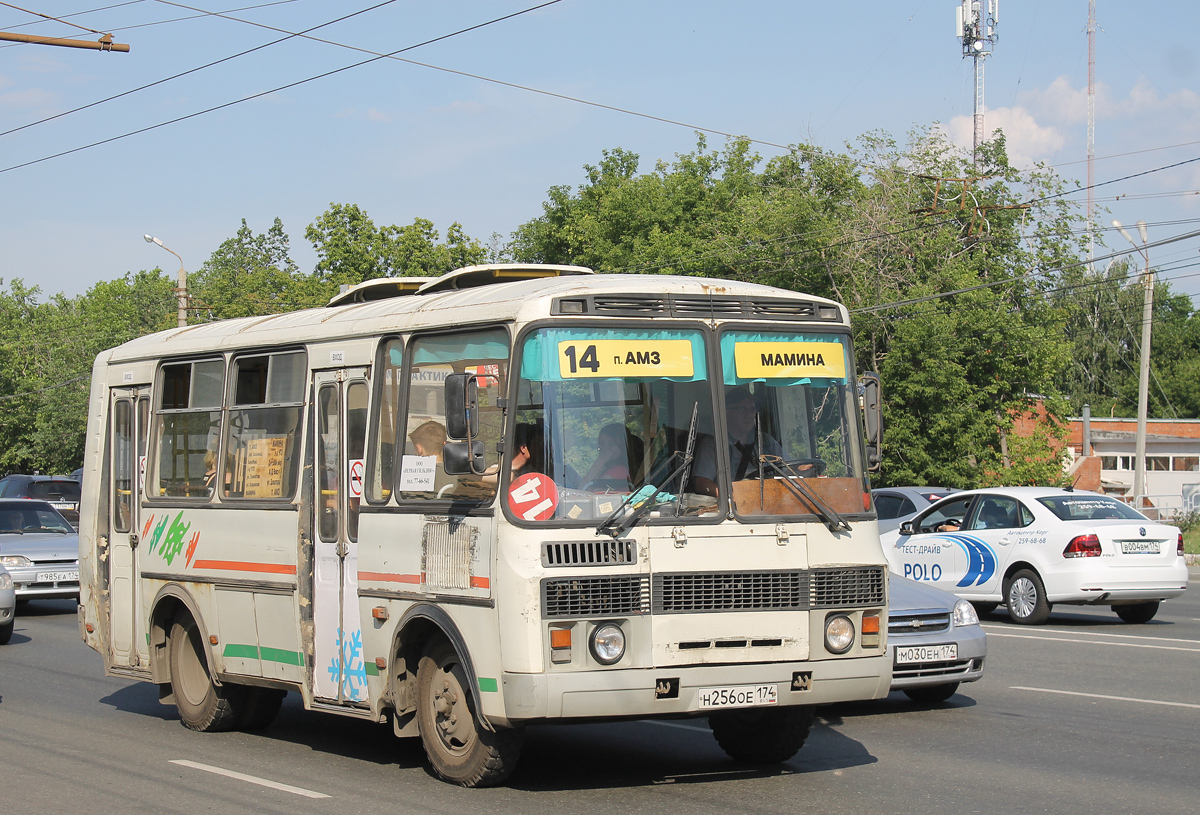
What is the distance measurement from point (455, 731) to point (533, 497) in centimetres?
156

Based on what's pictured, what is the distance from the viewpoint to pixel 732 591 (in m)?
7.43

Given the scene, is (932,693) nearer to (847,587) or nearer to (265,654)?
(847,587)

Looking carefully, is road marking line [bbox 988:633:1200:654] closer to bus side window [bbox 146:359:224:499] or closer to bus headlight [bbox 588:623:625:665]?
bus headlight [bbox 588:623:625:665]

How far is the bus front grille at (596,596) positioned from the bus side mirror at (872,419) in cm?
181

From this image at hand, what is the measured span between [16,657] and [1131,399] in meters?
81.2

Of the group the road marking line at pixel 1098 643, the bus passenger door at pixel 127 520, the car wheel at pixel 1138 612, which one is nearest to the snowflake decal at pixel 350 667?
the bus passenger door at pixel 127 520

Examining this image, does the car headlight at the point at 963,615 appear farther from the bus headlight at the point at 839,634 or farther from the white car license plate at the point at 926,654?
the bus headlight at the point at 839,634

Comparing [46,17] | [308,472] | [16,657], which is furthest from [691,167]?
[308,472]

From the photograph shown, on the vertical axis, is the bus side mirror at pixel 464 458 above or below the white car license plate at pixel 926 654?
above

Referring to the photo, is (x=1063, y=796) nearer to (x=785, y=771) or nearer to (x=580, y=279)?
(x=785, y=771)

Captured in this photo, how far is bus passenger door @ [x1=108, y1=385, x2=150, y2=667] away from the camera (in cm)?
1094

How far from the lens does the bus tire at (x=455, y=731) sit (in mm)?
7531

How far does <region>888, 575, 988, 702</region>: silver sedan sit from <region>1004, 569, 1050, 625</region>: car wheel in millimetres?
6480

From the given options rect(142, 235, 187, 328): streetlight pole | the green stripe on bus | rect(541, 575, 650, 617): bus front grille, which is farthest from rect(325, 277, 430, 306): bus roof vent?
rect(142, 235, 187, 328): streetlight pole
